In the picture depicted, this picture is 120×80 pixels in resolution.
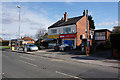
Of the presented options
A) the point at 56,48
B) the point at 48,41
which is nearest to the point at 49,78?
the point at 56,48

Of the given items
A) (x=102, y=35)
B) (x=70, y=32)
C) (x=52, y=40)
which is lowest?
(x=52, y=40)

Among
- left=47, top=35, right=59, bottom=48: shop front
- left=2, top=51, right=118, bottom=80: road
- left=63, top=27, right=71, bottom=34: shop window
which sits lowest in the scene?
left=2, top=51, right=118, bottom=80: road

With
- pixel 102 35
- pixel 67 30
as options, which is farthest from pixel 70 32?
pixel 102 35

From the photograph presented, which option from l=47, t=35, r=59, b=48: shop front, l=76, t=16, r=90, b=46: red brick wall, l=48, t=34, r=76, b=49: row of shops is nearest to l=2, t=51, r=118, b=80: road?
l=48, t=34, r=76, b=49: row of shops

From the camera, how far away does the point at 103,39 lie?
26.7 m

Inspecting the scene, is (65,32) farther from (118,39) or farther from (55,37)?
(118,39)

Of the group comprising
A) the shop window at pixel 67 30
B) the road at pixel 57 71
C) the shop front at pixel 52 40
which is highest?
the shop window at pixel 67 30

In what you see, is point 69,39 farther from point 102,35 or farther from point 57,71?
point 57,71

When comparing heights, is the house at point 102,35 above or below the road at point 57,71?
above

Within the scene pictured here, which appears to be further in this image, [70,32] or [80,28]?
[80,28]

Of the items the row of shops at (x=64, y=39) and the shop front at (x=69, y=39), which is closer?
the shop front at (x=69, y=39)

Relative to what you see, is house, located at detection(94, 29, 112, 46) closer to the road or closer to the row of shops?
the row of shops

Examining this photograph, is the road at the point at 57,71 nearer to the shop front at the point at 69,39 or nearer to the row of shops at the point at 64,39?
the shop front at the point at 69,39

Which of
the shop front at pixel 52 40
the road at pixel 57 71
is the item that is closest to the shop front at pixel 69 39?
the shop front at pixel 52 40
